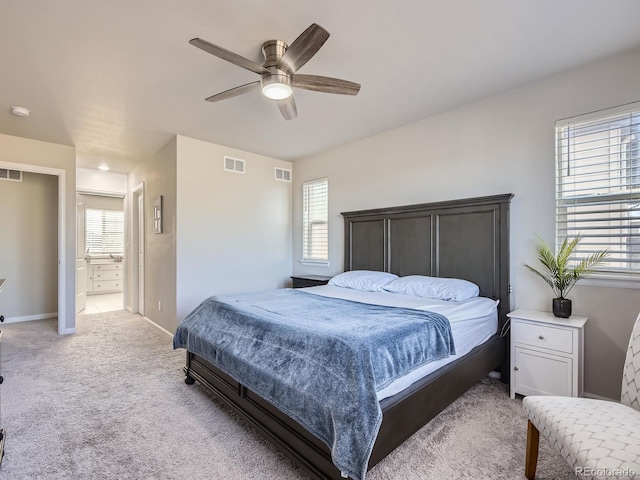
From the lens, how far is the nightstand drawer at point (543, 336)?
2.29 metres

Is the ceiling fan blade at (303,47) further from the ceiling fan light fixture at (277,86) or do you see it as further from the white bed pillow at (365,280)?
the white bed pillow at (365,280)

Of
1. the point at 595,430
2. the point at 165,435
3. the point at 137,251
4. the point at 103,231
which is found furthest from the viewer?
the point at 103,231

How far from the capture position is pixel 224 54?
6.07ft

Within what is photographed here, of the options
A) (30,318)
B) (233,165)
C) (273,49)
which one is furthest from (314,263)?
(30,318)

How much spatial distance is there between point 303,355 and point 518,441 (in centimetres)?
152

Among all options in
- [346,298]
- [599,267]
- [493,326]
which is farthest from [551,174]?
[346,298]

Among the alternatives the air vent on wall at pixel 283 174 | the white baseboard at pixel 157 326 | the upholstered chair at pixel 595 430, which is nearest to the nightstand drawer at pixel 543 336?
the upholstered chair at pixel 595 430

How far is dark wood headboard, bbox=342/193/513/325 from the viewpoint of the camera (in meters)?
2.93

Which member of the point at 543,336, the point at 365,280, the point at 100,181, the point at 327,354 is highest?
the point at 100,181

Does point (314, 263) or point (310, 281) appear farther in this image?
point (314, 263)

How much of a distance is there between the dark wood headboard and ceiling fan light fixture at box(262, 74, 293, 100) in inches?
78.5

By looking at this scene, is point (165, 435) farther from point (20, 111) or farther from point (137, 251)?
point (137, 251)

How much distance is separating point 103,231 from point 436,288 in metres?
8.32

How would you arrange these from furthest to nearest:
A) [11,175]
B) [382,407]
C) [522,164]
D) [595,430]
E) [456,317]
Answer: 1. [11,175]
2. [522,164]
3. [456,317]
4. [382,407]
5. [595,430]
